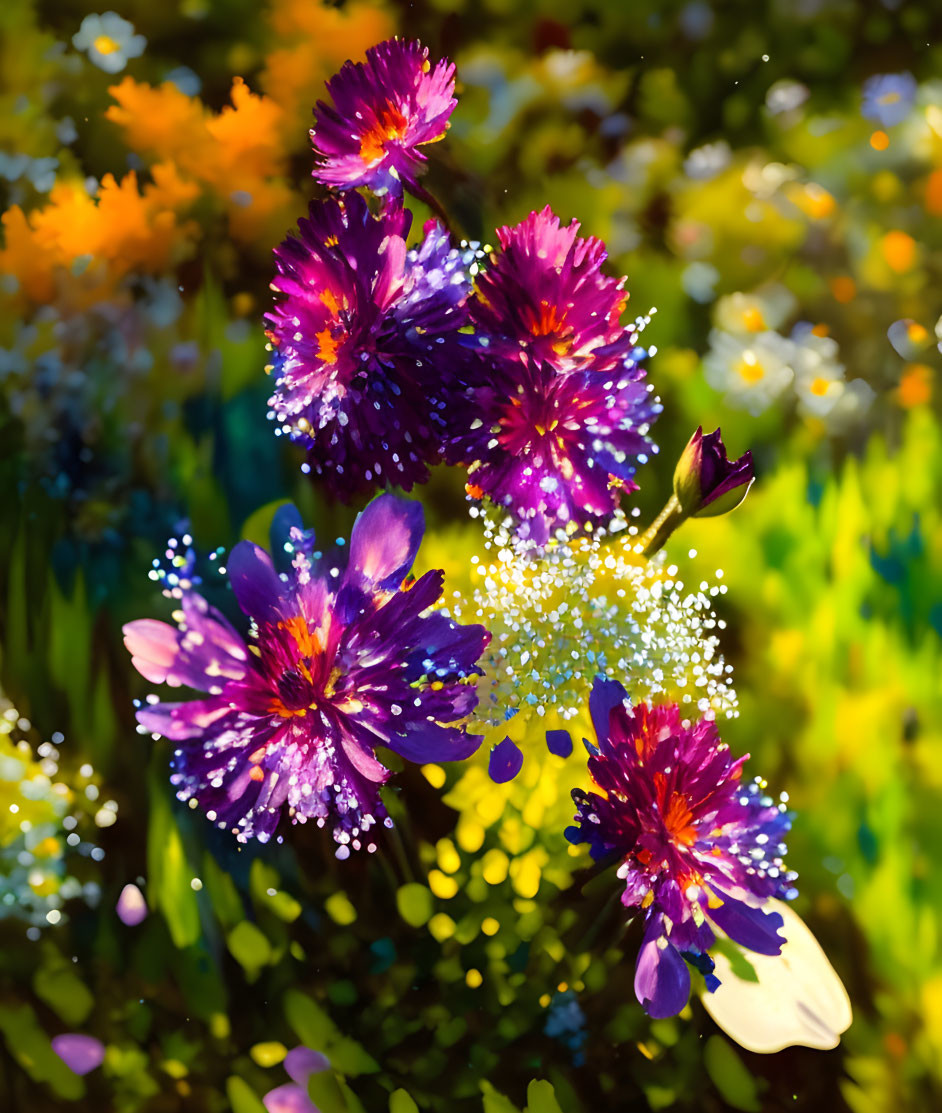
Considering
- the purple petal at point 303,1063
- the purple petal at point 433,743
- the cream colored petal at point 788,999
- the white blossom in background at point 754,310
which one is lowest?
the cream colored petal at point 788,999

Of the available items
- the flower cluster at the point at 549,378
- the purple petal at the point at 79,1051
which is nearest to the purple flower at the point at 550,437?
the flower cluster at the point at 549,378

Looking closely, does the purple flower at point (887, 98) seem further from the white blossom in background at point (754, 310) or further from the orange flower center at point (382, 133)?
the orange flower center at point (382, 133)

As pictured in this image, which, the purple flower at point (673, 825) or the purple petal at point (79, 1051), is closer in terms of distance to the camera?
the purple flower at point (673, 825)

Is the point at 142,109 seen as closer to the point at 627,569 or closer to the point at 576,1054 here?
the point at 627,569

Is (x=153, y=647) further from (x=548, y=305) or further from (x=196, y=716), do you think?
(x=548, y=305)

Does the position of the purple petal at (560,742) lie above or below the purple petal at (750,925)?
above

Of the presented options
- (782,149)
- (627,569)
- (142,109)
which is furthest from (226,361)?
(782,149)
